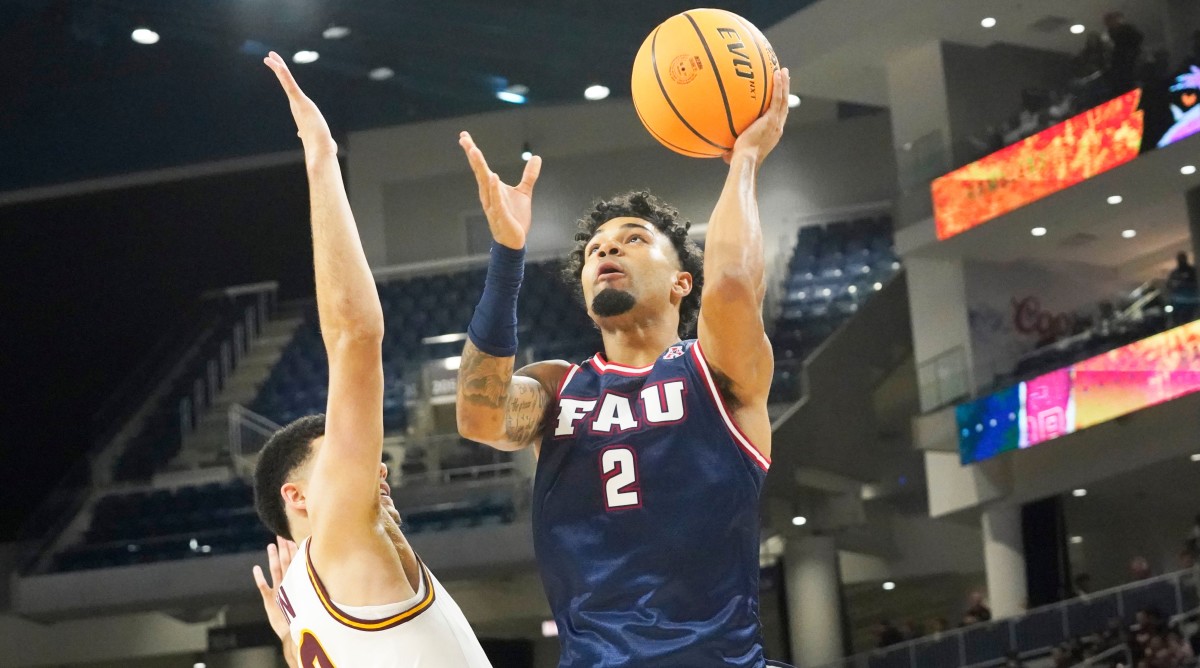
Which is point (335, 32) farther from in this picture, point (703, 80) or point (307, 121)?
point (307, 121)

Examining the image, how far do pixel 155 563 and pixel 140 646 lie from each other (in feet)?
10.3

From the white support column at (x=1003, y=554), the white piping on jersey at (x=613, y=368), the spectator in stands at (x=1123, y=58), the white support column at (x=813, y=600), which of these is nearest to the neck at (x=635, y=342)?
the white piping on jersey at (x=613, y=368)

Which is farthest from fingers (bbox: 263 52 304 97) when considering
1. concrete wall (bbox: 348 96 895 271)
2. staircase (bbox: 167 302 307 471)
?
concrete wall (bbox: 348 96 895 271)

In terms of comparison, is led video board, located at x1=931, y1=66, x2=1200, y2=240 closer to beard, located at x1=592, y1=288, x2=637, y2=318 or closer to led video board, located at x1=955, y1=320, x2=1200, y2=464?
led video board, located at x1=955, y1=320, x2=1200, y2=464

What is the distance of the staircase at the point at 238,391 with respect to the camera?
56.7 ft

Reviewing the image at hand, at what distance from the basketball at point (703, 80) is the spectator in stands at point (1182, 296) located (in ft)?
39.6

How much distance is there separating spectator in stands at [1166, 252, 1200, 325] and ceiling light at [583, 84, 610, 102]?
6.88m

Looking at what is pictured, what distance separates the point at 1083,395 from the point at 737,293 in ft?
43.0

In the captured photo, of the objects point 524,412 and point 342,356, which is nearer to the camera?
point 342,356

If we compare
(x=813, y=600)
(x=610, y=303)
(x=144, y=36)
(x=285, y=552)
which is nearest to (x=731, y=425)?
(x=610, y=303)

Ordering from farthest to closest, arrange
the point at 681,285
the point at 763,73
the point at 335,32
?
the point at 335,32
the point at 681,285
the point at 763,73

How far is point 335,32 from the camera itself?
16.7 meters

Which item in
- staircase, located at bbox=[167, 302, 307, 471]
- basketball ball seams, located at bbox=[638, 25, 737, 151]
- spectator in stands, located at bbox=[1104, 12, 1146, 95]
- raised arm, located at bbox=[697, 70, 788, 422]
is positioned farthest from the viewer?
staircase, located at bbox=[167, 302, 307, 471]

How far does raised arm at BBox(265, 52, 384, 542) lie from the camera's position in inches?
118
